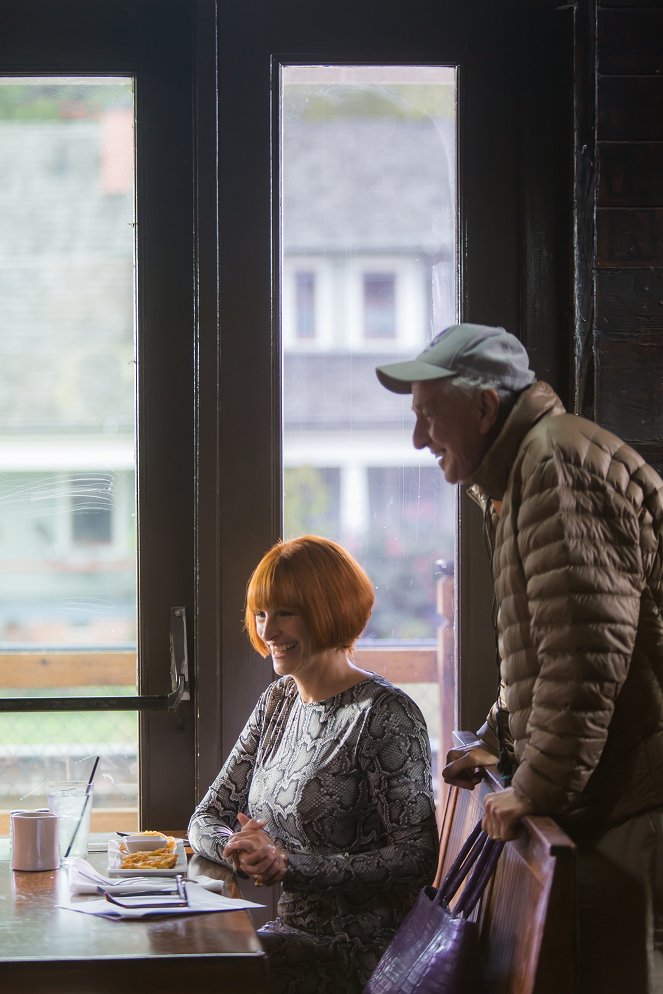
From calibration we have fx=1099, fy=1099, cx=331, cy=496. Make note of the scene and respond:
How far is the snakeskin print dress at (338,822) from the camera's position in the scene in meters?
1.90

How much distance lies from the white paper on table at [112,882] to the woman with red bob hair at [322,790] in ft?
0.29

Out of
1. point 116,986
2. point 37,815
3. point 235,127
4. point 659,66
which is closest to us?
point 116,986

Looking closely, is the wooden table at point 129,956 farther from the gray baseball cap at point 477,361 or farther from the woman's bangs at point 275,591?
the gray baseball cap at point 477,361

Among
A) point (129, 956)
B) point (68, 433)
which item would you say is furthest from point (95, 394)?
point (129, 956)

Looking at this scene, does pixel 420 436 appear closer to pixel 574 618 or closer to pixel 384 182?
pixel 574 618

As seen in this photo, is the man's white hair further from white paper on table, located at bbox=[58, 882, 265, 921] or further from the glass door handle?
the glass door handle

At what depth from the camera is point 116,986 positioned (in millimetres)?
1468

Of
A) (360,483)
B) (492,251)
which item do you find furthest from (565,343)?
(360,483)

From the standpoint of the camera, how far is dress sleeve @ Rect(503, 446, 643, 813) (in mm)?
1434

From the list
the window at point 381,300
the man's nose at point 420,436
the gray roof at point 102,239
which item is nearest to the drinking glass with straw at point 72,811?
the gray roof at point 102,239

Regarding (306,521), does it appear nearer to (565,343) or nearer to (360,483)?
(360,483)

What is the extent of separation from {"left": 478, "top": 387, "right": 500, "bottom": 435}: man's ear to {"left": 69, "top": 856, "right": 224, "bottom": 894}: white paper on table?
0.88 metres

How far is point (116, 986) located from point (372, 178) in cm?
172

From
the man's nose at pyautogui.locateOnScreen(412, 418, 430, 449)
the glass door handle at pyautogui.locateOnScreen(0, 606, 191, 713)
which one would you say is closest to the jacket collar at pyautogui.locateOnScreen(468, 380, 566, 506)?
the man's nose at pyautogui.locateOnScreen(412, 418, 430, 449)
